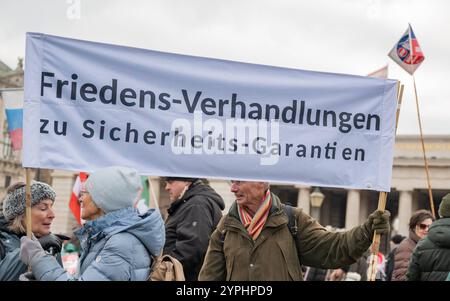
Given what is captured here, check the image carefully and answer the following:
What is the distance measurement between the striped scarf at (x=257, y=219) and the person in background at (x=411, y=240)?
3.14 metres

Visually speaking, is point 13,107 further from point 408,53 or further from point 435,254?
point 435,254

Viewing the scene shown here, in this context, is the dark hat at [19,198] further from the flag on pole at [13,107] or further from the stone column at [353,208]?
the stone column at [353,208]

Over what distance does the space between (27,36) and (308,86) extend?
6.41 ft

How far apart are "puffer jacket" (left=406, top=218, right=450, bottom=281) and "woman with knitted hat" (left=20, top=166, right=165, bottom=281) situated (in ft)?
8.81

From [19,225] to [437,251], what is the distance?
126 inches

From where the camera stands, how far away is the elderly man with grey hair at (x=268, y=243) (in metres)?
5.55

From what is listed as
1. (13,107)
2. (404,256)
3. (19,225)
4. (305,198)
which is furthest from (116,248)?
(305,198)

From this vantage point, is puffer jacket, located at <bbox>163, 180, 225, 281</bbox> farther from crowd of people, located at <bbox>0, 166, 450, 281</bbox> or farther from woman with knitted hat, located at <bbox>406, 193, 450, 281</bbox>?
woman with knitted hat, located at <bbox>406, 193, 450, 281</bbox>

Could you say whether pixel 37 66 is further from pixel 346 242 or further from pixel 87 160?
pixel 346 242

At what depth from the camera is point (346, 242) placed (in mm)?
5531

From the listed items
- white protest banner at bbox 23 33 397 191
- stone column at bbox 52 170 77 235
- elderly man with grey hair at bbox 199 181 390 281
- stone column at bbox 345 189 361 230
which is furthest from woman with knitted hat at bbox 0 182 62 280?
stone column at bbox 52 170 77 235

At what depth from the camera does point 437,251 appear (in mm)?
6434

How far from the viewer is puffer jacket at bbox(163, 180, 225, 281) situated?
22.2ft


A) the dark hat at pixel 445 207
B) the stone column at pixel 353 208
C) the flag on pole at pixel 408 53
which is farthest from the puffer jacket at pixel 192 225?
the stone column at pixel 353 208
